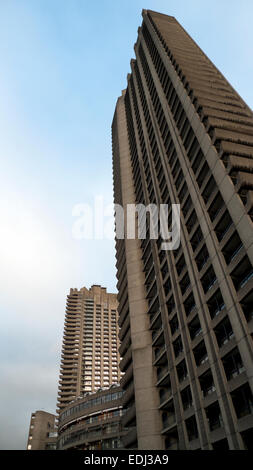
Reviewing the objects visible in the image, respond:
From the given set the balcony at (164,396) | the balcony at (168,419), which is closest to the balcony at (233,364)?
the balcony at (164,396)

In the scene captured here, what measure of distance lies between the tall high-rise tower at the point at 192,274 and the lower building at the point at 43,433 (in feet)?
247

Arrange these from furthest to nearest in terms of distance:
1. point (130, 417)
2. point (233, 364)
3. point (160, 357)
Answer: point (130, 417) → point (160, 357) → point (233, 364)

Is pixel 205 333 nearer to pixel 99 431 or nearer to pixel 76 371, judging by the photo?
pixel 99 431

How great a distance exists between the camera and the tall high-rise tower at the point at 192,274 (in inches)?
1001

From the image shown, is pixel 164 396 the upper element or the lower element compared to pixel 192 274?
lower

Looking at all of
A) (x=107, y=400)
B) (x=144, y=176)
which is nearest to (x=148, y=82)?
(x=144, y=176)

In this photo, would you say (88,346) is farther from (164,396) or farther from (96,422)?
(164,396)

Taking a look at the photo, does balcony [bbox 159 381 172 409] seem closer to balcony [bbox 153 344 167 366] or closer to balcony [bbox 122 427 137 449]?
balcony [bbox 153 344 167 366]

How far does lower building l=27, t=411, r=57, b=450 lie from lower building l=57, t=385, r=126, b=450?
33.7m

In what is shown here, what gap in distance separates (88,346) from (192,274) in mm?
111396

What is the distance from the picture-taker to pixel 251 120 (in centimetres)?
3891

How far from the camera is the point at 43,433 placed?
108 metres

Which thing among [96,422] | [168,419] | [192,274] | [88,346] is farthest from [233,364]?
[88,346]

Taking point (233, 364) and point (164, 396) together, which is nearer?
point (233, 364)
